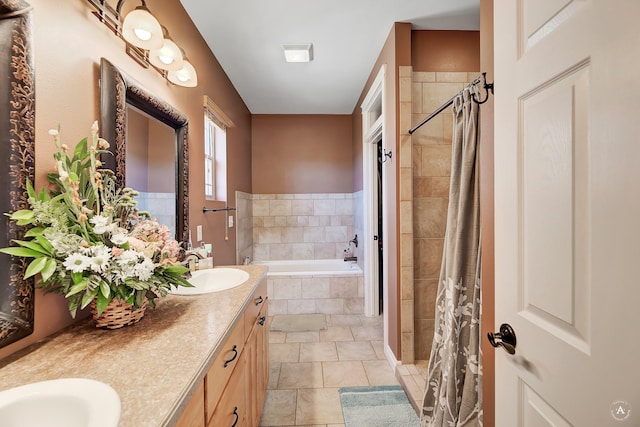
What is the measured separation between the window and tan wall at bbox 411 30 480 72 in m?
1.78

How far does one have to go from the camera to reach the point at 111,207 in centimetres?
91

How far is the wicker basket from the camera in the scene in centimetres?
88

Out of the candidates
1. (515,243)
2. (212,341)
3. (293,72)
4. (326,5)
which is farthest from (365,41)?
(212,341)

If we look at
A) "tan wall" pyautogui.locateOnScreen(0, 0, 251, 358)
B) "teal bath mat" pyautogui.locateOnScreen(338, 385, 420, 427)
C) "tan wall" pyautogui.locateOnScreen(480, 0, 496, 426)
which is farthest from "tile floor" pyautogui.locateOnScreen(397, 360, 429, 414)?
"tan wall" pyautogui.locateOnScreen(0, 0, 251, 358)

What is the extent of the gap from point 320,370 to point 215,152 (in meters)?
2.21

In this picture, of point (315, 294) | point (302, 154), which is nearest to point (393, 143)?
point (315, 294)

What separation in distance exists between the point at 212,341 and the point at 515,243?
3.29 feet

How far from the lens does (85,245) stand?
0.80m

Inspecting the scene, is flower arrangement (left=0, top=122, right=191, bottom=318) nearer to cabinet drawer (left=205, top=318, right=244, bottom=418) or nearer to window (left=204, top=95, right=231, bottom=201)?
cabinet drawer (left=205, top=318, right=244, bottom=418)

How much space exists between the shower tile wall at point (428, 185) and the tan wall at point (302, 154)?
2009mm

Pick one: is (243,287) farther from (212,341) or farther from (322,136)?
(322,136)

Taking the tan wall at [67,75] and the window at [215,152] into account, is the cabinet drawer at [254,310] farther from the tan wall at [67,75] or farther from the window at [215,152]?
the window at [215,152]

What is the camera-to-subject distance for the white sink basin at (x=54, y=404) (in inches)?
21.2

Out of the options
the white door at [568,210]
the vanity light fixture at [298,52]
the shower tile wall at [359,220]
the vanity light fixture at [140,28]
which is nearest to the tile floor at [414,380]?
the white door at [568,210]
